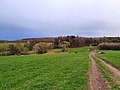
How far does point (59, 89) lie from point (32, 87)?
81.4 inches

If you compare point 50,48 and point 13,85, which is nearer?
point 13,85

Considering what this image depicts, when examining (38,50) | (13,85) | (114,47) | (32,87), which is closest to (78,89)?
(32,87)

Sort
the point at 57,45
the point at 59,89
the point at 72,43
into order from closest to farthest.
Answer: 1. the point at 59,89
2. the point at 57,45
3. the point at 72,43

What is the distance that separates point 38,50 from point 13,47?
1538 cm

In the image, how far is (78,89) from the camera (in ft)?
58.5

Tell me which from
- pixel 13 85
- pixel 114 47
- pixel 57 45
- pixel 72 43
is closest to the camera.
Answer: pixel 13 85

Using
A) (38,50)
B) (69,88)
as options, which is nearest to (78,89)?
(69,88)

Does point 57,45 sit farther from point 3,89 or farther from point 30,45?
point 3,89

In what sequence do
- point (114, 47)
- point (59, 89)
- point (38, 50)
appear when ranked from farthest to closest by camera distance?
point (114, 47), point (38, 50), point (59, 89)

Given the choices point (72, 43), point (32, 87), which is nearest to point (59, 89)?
point (32, 87)

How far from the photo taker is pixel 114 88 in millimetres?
19562

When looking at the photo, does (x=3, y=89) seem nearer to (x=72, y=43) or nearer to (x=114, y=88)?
(x=114, y=88)

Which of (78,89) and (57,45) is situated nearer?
(78,89)

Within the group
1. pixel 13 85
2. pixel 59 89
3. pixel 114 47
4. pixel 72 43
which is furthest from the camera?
pixel 72 43
